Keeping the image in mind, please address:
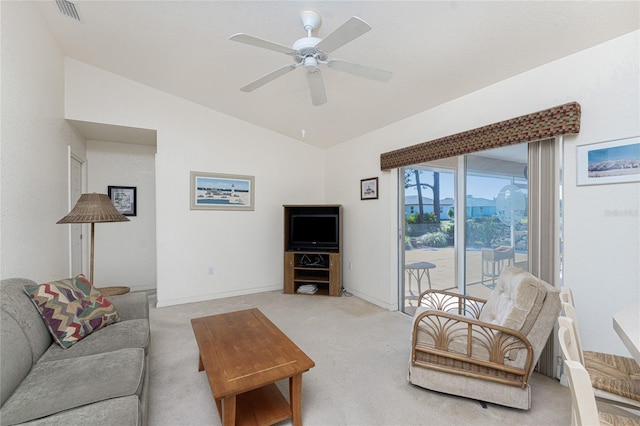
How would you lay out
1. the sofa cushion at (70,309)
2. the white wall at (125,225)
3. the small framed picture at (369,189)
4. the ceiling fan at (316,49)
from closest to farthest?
the ceiling fan at (316,49)
the sofa cushion at (70,309)
the small framed picture at (369,189)
the white wall at (125,225)

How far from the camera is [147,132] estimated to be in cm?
391

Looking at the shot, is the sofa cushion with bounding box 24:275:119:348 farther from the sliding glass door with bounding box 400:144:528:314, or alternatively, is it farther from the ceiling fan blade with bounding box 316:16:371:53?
the sliding glass door with bounding box 400:144:528:314

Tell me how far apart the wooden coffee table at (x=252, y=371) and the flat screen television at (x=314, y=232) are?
7.70 ft

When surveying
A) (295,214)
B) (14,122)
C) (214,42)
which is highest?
(214,42)

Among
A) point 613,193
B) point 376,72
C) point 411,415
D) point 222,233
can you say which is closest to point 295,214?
point 222,233

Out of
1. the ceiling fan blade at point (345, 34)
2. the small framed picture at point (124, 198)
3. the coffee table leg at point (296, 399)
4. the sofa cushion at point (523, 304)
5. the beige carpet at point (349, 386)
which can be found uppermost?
the ceiling fan blade at point (345, 34)

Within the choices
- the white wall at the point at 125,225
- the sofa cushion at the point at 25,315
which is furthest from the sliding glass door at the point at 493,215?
the white wall at the point at 125,225

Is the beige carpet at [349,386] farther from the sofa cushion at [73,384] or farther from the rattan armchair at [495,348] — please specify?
the sofa cushion at [73,384]

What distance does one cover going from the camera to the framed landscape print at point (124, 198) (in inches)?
176

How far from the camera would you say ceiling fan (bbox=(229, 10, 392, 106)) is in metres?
1.60

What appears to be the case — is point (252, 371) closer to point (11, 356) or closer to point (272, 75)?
point (11, 356)

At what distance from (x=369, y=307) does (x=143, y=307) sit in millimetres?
2579

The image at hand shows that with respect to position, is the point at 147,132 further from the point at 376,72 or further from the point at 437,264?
the point at 437,264

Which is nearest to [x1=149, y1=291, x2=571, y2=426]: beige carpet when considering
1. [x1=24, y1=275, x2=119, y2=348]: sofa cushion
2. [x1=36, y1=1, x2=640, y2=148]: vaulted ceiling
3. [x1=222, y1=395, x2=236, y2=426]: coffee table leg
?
[x1=222, y1=395, x2=236, y2=426]: coffee table leg
